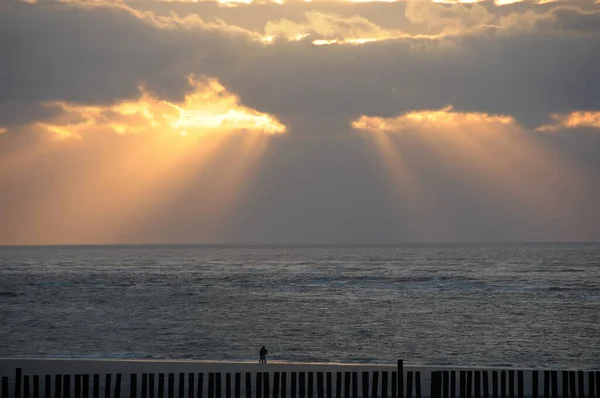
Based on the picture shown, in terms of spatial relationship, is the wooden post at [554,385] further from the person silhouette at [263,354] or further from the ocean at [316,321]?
the ocean at [316,321]

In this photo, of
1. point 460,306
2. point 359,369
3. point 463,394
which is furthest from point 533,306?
point 463,394

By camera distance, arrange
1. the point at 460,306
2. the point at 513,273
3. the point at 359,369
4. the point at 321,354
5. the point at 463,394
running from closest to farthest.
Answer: the point at 463,394 → the point at 359,369 → the point at 321,354 → the point at 460,306 → the point at 513,273

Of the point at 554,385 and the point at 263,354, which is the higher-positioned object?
the point at 554,385

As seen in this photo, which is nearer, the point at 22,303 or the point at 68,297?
the point at 22,303

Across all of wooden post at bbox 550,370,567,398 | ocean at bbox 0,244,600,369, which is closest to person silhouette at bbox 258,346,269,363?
ocean at bbox 0,244,600,369

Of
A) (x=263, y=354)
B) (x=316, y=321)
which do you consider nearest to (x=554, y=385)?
(x=263, y=354)

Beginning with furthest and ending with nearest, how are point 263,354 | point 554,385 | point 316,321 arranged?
point 316,321, point 263,354, point 554,385

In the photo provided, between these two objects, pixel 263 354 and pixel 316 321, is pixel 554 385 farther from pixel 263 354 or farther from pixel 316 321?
pixel 316 321

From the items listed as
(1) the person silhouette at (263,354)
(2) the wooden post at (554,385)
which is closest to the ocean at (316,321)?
(1) the person silhouette at (263,354)

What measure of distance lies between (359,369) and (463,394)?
39.4ft

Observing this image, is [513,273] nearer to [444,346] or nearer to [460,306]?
[460,306]

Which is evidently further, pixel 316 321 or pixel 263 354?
pixel 316 321

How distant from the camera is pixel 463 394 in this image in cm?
1505

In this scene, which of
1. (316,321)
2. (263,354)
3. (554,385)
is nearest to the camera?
(554,385)
